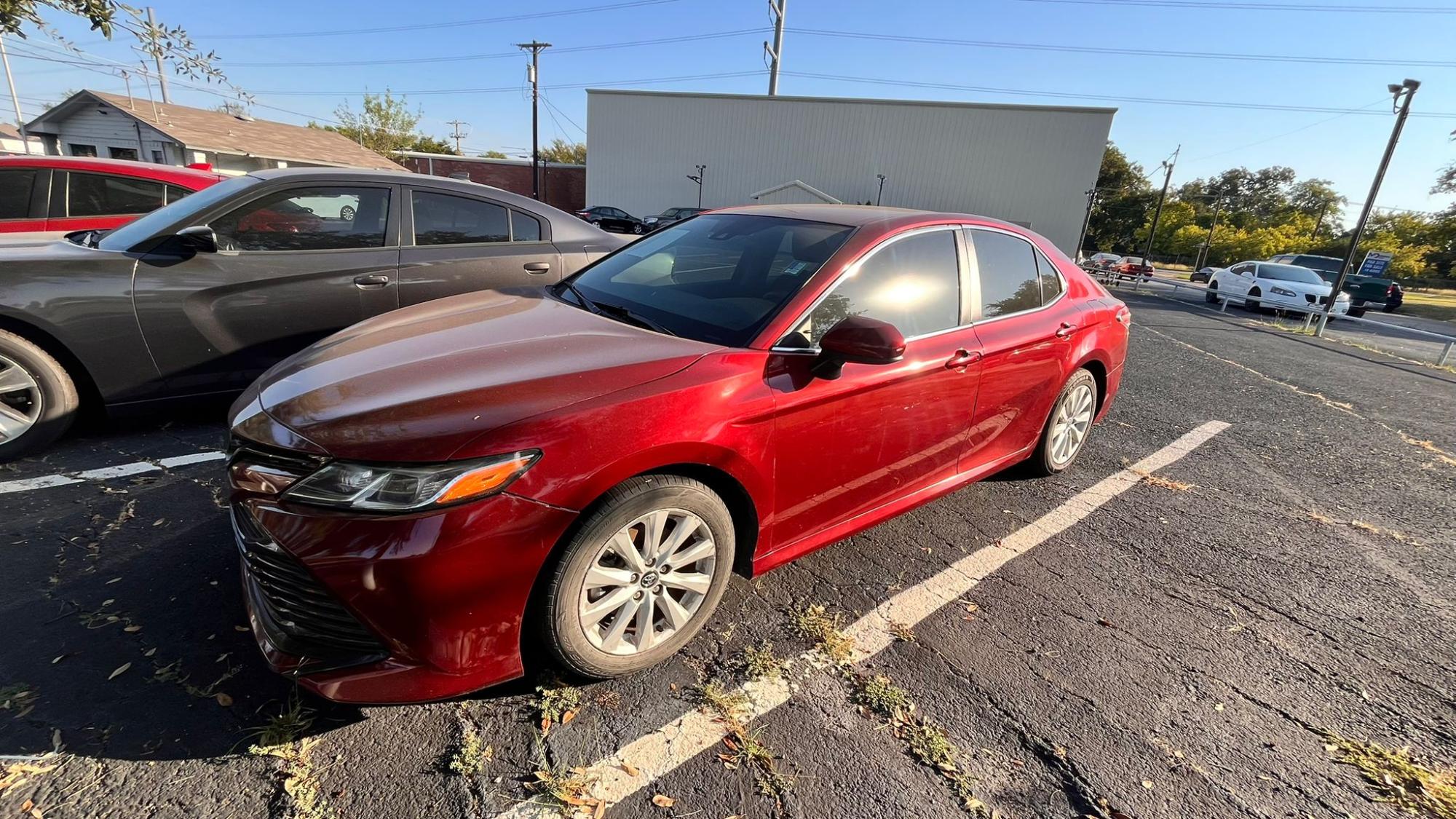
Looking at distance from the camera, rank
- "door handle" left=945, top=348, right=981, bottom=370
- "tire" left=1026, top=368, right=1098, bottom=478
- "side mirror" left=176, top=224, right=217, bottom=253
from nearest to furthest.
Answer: "door handle" left=945, top=348, right=981, bottom=370 < "side mirror" left=176, top=224, right=217, bottom=253 < "tire" left=1026, top=368, right=1098, bottom=478

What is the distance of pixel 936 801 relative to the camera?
178 centimetres

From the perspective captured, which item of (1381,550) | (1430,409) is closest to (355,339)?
(1381,550)

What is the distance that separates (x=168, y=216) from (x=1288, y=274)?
23.6 metres

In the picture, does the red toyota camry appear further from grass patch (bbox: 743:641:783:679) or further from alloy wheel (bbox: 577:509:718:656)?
grass patch (bbox: 743:641:783:679)

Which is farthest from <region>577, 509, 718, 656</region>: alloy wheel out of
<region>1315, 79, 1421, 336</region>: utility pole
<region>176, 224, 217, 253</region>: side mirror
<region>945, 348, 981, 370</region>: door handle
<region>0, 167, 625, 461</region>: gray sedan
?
<region>1315, 79, 1421, 336</region>: utility pole

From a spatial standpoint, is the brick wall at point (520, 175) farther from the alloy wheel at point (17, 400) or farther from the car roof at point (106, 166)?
the alloy wheel at point (17, 400)

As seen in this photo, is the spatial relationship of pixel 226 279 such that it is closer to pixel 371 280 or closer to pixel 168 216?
pixel 168 216

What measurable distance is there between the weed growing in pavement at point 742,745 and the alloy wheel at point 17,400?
3.71 metres

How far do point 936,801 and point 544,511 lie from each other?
1.36 meters

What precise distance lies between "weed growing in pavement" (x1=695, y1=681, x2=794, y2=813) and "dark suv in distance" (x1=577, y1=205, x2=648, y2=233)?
94.7 ft

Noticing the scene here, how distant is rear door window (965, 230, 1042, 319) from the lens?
3178 millimetres

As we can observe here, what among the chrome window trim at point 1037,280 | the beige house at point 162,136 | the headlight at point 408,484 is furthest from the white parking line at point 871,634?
the beige house at point 162,136

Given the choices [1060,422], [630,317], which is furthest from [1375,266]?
[630,317]

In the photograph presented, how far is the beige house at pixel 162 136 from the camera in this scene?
23.7 metres
